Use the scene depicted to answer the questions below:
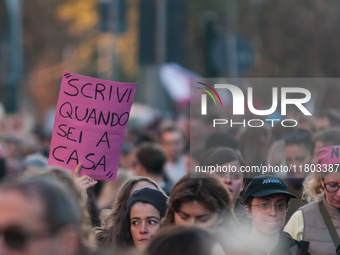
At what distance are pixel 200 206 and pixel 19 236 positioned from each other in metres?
1.58

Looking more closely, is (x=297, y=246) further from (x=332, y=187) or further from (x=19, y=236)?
(x=19, y=236)

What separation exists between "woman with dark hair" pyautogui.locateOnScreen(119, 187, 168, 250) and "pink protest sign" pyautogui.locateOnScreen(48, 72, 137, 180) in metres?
0.41

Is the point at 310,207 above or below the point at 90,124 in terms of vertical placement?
below

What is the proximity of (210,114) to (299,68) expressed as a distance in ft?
56.3

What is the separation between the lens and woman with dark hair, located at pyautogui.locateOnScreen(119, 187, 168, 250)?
409 centimetres

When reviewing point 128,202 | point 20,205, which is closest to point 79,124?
point 128,202

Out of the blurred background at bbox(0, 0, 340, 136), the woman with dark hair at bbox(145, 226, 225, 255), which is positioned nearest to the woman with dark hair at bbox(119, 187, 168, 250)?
the woman with dark hair at bbox(145, 226, 225, 255)

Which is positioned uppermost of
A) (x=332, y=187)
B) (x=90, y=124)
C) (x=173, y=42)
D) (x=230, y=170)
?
(x=173, y=42)

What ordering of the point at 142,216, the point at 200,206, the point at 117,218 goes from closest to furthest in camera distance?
the point at 200,206, the point at 142,216, the point at 117,218

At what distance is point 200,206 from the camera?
372 centimetres

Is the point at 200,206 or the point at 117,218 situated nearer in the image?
the point at 200,206

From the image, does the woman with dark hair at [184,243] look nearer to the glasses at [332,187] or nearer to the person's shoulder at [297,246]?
the person's shoulder at [297,246]

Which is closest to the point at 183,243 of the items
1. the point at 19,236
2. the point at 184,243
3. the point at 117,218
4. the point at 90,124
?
the point at 184,243

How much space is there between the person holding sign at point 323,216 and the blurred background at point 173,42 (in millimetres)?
5438
